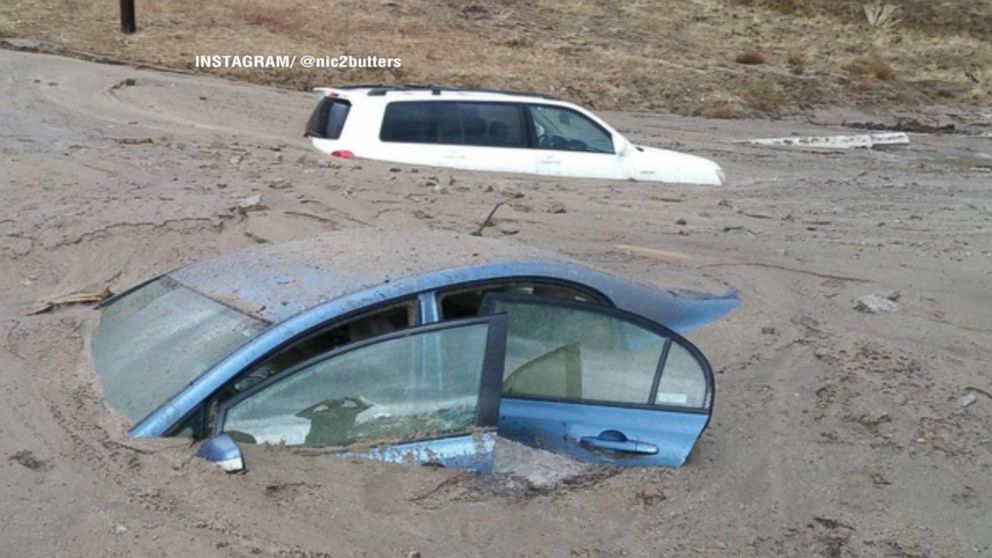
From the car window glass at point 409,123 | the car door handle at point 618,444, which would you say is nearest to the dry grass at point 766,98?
the car window glass at point 409,123

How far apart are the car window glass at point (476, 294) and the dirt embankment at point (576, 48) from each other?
19991 mm

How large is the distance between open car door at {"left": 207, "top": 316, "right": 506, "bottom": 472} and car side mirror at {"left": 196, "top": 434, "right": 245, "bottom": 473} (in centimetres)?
14

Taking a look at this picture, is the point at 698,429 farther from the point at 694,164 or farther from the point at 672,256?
the point at 694,164

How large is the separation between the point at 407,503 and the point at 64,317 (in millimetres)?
2724

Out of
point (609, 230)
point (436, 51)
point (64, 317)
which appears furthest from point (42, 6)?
point (64, 317)

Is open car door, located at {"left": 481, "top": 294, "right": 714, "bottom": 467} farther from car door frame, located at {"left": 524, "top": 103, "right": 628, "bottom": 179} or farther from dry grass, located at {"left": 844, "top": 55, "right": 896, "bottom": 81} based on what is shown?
dry grass, located at {"left": 844, "top": 55, "right": 896, "bottom": 81}

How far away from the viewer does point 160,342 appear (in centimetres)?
523

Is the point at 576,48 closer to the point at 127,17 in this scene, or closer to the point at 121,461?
the point at 127,17

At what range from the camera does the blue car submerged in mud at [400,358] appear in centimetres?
479

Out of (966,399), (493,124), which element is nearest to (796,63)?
(493,124)

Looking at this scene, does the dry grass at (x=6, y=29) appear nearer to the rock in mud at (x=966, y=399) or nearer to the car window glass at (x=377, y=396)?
the rock in mud at (x=966, y=399)

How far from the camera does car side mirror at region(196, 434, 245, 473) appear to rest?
4578 millimetres

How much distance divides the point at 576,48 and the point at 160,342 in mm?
27241

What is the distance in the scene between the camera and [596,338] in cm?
544
